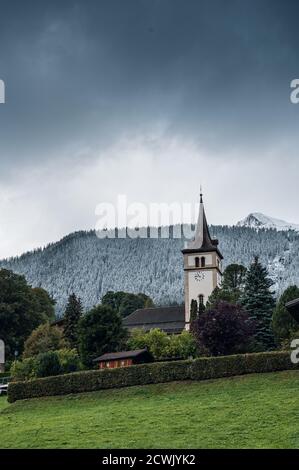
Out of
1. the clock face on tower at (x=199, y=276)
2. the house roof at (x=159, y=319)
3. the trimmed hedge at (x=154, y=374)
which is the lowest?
the trimmed hedge at (x=154, y=374)

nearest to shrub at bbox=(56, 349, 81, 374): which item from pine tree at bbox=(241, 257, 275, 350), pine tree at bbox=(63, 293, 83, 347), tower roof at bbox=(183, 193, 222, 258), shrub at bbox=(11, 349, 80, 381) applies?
shrub at bbox=(11, 349, 80, 381)

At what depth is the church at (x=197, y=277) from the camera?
272 feet

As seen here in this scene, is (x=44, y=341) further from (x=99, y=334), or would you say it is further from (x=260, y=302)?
(x=260, y=302)

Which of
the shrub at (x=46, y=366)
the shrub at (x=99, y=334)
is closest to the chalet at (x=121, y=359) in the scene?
the shrub at (x=46, y=366)

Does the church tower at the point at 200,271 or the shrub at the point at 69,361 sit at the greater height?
the church tower at the point at 200,271

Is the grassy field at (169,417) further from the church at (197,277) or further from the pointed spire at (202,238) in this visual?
the pointed spire at (202,238)

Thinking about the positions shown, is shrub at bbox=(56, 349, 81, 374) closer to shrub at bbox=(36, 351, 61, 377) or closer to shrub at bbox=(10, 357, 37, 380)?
shrub at bbox=(36, 351, 61, 377)

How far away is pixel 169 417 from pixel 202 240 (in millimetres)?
53799

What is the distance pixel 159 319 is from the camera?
89.1 metres

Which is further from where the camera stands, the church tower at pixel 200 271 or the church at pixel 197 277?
the church at pixel 197 277

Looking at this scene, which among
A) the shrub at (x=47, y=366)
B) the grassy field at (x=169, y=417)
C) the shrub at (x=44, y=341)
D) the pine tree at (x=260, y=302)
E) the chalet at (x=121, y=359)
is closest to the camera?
the grassy field at (x=169, y=417)

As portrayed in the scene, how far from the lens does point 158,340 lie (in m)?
62.2

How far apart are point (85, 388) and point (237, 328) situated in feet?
51.3

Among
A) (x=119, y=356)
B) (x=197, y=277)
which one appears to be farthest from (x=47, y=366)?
(x=197, y=277)
